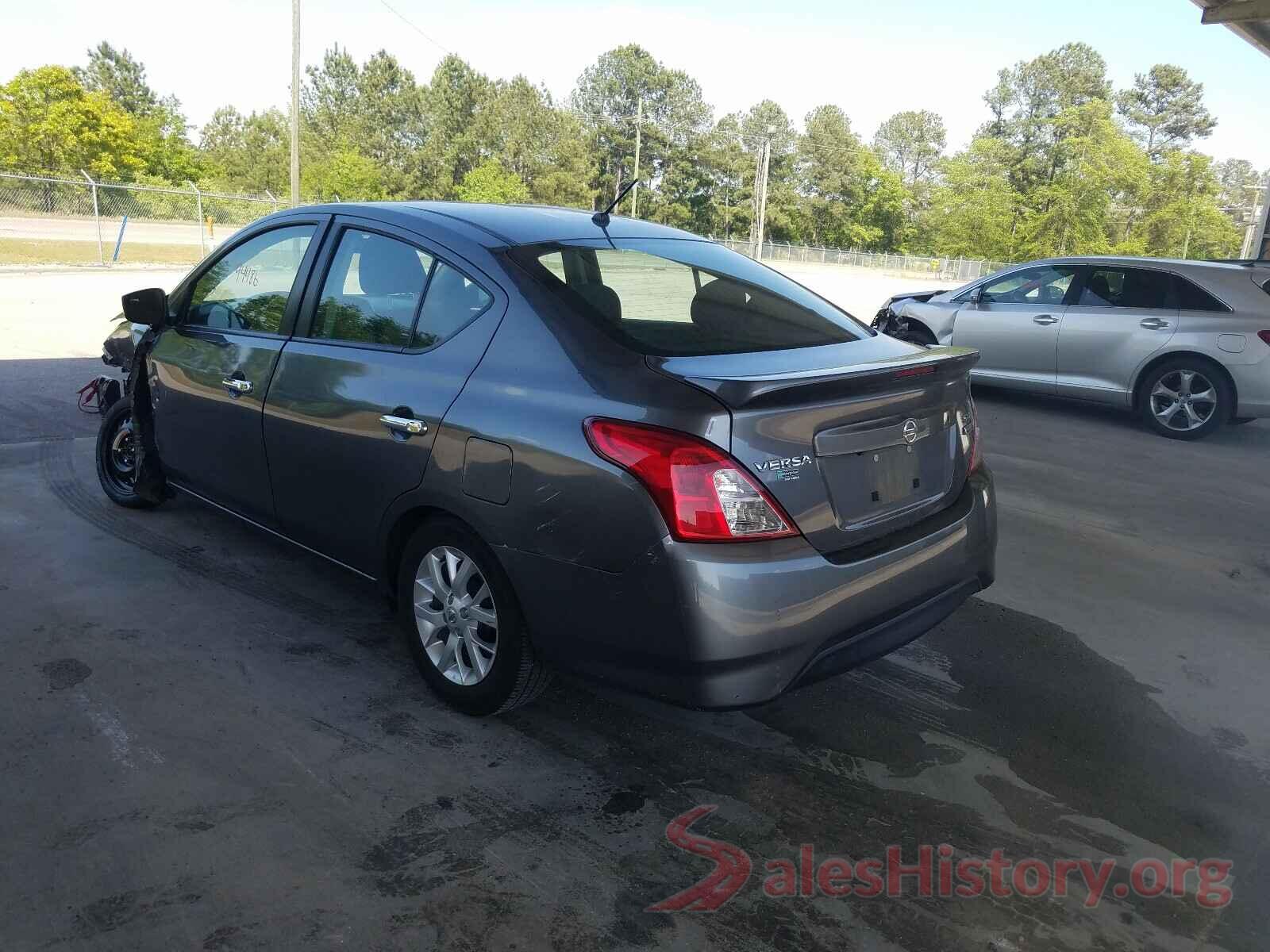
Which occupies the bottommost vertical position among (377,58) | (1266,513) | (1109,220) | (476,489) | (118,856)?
(118,856)

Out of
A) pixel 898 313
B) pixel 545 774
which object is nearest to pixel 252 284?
pixel 545 774

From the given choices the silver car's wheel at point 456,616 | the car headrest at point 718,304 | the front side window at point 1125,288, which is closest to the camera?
the silver car's wheel at point 456,616

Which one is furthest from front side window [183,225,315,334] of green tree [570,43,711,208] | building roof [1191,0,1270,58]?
green tree [570,43,711,208]

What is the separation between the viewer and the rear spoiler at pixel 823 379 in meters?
2.68

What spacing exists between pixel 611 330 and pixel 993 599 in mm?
2666

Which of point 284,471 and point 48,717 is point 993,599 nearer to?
point 284,471

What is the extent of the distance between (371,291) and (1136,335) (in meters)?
7.83

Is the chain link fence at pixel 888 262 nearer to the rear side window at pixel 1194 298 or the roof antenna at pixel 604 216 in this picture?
the rear side window at pixel 1194 298

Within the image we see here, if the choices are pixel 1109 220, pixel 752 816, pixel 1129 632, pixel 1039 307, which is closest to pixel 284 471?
pixel 752 816

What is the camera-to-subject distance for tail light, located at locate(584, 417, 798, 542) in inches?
103

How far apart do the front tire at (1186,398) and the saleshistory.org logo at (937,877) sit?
23.3 ft

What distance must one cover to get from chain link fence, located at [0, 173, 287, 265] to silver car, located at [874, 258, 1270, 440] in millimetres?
21469

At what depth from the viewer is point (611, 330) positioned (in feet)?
10.0

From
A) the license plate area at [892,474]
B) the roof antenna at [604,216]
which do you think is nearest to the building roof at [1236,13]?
the roof antenna at [604,216]
